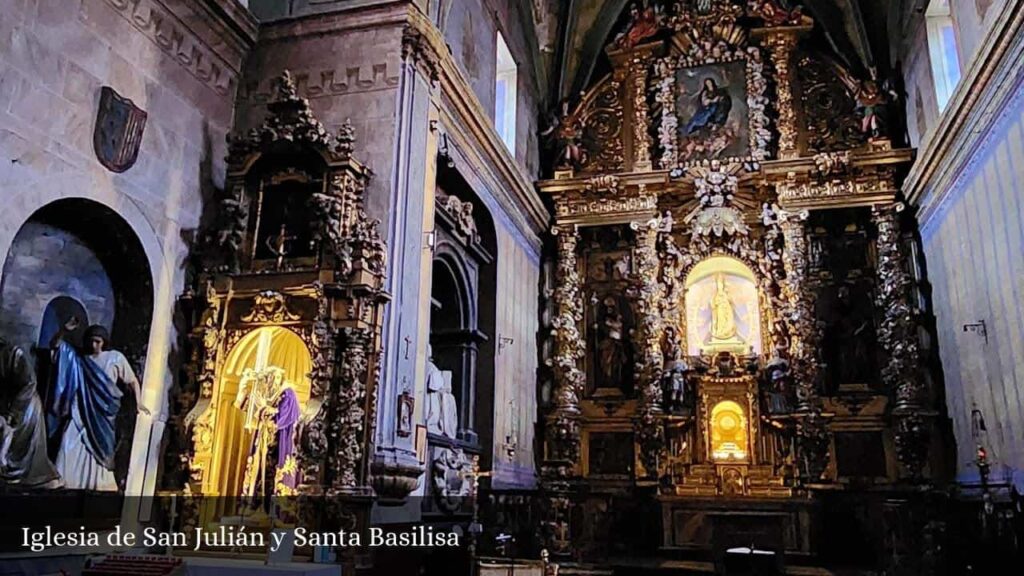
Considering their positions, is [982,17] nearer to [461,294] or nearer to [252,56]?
[461,294]

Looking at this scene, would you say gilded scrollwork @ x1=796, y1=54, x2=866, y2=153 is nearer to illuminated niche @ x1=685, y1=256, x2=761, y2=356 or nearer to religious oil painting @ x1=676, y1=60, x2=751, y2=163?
religious oil painting @ x1=676, y1=60, x2=751, y2=163

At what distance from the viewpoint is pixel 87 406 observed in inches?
311

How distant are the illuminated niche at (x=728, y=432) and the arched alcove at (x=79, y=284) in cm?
1037

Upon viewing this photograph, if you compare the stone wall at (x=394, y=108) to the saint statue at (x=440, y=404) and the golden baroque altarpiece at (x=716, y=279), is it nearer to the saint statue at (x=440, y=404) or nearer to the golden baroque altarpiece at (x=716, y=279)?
the saint statue at (x=440, y=404)

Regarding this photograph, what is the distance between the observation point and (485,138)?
41.9 ft

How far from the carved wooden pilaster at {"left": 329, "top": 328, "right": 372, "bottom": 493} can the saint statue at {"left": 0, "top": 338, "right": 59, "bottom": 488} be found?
263cm

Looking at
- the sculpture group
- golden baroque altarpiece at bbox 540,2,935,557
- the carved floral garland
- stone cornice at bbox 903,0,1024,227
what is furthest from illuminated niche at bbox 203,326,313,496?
the carved floral garland

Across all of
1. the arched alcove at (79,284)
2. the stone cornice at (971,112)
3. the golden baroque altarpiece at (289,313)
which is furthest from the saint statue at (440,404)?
the stone cornice at (971,112)

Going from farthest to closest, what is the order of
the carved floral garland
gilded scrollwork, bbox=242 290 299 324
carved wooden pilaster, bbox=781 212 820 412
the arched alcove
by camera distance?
the carved floral garland < carved wooden pilaster, bbox=781 212 820 412 < gilded scrollwork, bbox=242 290 299 324 < the arched alcove

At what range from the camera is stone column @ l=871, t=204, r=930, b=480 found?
1378 centimetres

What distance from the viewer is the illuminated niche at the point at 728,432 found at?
49.0 ft

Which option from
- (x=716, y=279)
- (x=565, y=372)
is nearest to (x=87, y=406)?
(x=565, y=372)

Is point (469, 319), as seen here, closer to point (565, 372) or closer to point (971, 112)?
point (565, 372)

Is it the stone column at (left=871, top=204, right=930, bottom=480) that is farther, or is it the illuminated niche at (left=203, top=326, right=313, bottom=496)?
the stone column at (left=871, top=204, right=930, bottom=480)
